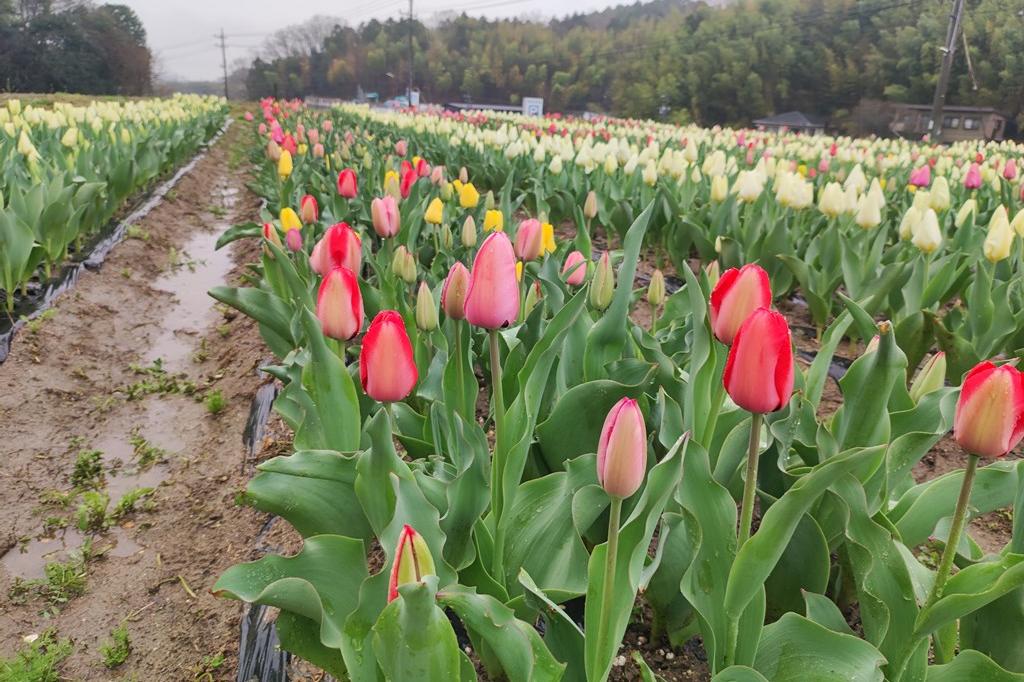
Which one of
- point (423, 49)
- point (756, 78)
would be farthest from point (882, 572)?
point (423, 49)

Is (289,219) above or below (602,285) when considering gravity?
above

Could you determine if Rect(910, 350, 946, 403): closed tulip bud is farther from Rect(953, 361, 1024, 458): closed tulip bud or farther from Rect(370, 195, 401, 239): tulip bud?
Rect(370, 195, 401, 239): tulip bud

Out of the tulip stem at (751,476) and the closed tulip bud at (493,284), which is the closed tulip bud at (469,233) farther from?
the tulip stem at (751,476)

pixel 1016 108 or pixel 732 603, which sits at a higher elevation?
pixel 1016 108

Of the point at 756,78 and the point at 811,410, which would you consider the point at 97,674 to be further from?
the point at 756,78

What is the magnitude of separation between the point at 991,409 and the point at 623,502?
2.50 ft

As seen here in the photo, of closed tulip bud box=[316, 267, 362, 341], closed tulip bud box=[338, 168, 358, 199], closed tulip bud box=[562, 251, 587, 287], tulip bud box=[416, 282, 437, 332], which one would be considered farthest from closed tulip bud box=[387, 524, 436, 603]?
Result: closed tulip bud box=[338, 168, 358, 199]

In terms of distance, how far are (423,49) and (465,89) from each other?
8707 millimetres

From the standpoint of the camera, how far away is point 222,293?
8.48ft

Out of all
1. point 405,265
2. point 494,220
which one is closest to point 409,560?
point 405,265

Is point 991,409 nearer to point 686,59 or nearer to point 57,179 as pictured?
point 57,179

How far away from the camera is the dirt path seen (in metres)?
2.20

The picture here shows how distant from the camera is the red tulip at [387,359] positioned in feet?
4.37

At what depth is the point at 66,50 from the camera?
45.4 m
